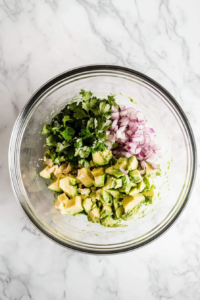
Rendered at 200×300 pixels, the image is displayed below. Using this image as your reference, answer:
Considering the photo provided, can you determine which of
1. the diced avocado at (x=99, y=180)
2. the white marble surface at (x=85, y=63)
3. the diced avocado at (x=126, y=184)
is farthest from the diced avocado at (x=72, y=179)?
the white marble surface at (x=85, y=63)

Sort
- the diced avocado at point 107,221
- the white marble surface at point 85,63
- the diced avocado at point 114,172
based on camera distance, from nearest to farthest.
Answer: the diced avocado at point 114,172
the diced avocado at point 107,221
the white marble surface at point 85,63

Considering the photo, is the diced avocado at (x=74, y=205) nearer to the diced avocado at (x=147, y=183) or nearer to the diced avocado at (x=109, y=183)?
the diced avocado at (x=109, y=183)

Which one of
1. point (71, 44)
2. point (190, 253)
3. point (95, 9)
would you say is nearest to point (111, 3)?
point (95, 9)

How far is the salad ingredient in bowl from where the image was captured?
49.6 inches

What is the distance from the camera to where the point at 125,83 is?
57.3 inches

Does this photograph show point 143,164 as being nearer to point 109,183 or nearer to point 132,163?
point 132,163

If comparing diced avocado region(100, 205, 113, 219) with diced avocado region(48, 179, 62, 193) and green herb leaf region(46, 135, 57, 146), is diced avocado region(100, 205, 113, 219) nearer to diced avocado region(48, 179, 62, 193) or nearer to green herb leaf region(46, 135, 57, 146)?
diced avocado region(48, 179, 62, 193)

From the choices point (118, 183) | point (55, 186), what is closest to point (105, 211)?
point (118, 183)

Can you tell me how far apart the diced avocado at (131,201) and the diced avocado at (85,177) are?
0.17 meters

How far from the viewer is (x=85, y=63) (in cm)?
155

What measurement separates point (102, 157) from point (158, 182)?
392 millimetres

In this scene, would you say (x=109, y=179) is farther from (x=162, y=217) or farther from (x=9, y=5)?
(x=9, y=5)

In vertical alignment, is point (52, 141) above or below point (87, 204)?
above

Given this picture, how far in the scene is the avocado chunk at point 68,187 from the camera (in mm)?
1272
